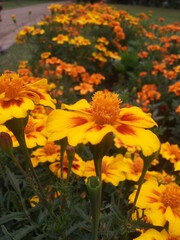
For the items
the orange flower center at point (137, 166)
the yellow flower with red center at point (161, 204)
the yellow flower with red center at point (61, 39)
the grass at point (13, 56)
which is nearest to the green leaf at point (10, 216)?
the yellow flower with red center at point (161, 204)

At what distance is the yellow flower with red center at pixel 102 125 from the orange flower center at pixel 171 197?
38cm

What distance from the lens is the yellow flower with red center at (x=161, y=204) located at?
1.01m

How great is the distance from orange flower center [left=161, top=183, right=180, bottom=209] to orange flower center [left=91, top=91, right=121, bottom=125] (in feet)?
1.44

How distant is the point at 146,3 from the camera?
75.2 ft

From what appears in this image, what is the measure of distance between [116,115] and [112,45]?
4.77 m

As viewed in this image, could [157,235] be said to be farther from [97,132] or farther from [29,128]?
[29,128]

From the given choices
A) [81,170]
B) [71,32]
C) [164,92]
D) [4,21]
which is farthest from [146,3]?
[81,170]

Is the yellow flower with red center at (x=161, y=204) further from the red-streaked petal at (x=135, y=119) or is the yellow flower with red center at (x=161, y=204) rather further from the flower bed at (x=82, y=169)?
the red-streaked petal at (x=135, y=119)

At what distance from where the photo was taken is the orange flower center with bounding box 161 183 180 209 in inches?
43.0

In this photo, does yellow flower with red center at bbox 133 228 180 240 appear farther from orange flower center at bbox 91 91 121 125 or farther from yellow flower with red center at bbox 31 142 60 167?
yellow flower with red center at bbox 31 142 60 167

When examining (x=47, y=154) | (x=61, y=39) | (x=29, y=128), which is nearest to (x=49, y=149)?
(x=47, y=154)

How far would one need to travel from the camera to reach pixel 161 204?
111cm

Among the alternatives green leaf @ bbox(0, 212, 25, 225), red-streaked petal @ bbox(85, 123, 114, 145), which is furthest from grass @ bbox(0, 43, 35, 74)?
red-streaked petal @ bbox(85, 123, 114, 145)

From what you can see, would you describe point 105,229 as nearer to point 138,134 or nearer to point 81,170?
point 81,170
